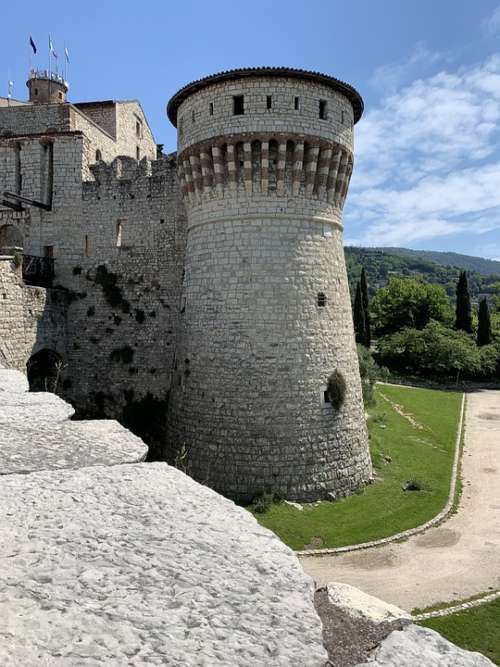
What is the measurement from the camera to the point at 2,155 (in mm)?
22859

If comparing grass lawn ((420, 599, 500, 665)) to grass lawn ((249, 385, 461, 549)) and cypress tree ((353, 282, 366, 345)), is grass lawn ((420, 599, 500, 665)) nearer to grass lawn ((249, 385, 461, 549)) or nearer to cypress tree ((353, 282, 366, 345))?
grass lawn ((249, 385, 461, 549))

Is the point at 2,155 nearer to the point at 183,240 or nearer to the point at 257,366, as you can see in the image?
the point at 183,240

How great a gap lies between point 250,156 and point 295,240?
130 inches

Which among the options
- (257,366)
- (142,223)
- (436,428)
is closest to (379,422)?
(436,428)

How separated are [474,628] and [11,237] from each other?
76.6ft

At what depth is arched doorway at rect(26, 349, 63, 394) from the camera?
21734 mm

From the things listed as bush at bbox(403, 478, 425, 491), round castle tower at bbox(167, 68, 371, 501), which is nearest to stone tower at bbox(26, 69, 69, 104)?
round castle tower at bbox(167, 68, 371, 501)

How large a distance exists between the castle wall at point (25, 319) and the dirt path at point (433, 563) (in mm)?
12565

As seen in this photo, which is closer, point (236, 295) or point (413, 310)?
point (236, 295)

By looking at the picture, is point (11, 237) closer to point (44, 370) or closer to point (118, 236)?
point (118, 236)

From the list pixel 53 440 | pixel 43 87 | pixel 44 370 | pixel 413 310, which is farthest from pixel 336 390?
pixel 413 310

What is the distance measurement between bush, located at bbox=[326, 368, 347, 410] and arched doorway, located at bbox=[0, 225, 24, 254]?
15593mm

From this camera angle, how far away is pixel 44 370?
22.6 metres

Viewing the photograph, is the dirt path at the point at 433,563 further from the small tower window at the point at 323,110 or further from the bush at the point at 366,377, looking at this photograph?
the bush at the point at 366,377
